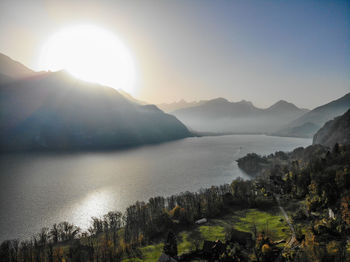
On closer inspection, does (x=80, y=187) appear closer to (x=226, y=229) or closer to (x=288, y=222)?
(x=226, y=229)

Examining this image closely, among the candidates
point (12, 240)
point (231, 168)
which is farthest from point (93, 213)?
point (231, 168)

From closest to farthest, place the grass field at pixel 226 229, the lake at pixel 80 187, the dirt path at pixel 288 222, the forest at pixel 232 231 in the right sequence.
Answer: the forest at pixel 232 231 < the dirt path at pixel 288 222 < the grass field at pixel 226 229 < the lake at pixel 80 187

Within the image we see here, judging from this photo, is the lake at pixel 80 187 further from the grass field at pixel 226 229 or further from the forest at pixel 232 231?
the grass field at pixel 226 229

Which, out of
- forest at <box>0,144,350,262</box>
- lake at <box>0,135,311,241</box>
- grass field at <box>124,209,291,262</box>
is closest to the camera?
forest at <box>0,144,350,262</box>

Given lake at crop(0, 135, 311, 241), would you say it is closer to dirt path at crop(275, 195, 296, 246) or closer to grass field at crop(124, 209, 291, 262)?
grass field at crop(124, 209, 291, 262)

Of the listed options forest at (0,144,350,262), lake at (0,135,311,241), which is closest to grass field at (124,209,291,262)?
forest at (0,144,350,262)

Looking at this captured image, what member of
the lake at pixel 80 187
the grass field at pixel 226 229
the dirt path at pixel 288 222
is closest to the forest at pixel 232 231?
the dirt path at pixel 288 222

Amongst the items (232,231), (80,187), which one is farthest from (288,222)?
(80,187)

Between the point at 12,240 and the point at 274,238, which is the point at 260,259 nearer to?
the point at 274,238

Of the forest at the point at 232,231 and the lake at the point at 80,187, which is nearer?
the forest at the point at 232,231
